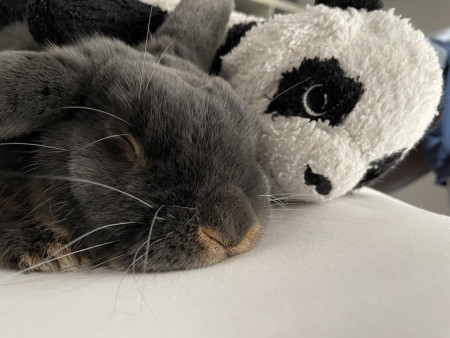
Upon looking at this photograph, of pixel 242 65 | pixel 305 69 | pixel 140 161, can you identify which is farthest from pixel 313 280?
pixel 242 65

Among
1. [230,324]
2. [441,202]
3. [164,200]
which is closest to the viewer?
[230,324]

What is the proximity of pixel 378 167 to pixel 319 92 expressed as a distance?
213mm

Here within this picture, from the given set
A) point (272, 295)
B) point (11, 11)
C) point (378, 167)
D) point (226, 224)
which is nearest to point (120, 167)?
point (226, 224)

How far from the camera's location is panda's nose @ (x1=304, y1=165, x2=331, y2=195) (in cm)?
79

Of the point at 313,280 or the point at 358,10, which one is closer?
the point at 313,280

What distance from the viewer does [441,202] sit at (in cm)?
262

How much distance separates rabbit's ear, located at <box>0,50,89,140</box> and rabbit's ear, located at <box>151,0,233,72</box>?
280 mm

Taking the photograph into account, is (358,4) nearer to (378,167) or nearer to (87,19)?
(378,167)

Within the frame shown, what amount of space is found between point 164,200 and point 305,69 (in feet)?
1.28

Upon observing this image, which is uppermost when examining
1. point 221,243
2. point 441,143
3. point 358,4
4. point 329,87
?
point 358,4

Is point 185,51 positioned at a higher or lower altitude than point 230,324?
higher

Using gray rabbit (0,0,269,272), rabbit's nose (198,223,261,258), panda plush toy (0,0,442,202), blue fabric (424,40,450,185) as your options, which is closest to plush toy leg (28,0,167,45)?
panda plush toy (0,0,442,202)

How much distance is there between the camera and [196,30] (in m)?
0.93

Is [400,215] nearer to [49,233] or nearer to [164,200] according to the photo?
[164,200]
